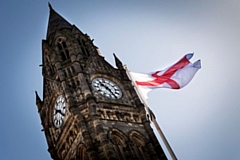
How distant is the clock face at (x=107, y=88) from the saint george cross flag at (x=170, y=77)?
16824 mm

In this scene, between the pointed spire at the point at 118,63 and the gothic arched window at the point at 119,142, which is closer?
the gothic arched window at the point at 119,142

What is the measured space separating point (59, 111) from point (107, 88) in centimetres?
551

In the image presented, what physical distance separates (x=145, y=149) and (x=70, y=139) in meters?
7.42

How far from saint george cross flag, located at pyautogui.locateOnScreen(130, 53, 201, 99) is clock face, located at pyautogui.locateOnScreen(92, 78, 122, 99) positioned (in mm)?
16824

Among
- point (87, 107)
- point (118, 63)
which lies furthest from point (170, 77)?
point (118, 63)

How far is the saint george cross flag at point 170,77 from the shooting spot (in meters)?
35.5

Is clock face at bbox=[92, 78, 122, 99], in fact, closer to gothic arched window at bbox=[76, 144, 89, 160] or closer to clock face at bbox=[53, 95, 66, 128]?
clock face at bbox=[53, 95, 66, 128]

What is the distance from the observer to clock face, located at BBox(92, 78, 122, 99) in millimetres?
53194

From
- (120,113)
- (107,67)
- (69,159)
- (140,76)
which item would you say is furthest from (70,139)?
(140,76)

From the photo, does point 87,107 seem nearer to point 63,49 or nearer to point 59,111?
point 59,111

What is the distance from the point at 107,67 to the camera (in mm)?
58156

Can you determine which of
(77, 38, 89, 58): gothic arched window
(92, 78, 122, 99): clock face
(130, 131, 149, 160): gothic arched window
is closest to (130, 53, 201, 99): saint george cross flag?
(130, 131, 149, 160): gothic arched window

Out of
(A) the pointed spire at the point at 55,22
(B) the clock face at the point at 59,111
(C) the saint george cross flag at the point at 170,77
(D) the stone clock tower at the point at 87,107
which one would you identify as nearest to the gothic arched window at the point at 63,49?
(D) the stone clock tower at the point at 87,107

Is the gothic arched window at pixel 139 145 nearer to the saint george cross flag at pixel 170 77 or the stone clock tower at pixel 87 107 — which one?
the stone clock tower at pixel 87 107
